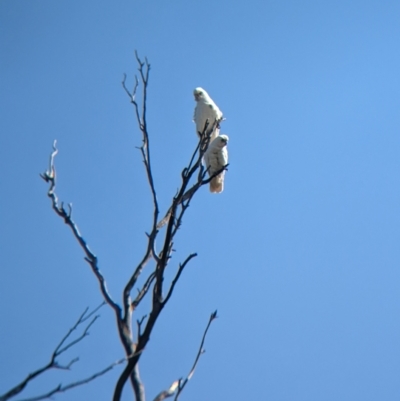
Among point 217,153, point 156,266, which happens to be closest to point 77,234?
point 156,266

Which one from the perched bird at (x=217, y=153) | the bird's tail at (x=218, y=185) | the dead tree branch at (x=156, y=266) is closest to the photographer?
the dead tree branch at (x=156, y=266)

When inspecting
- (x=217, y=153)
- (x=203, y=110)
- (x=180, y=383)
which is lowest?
(x=180, y=383)

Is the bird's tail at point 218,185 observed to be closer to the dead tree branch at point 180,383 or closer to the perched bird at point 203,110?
the perched bird at point 203,110

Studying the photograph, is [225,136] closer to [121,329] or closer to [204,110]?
[204,110]

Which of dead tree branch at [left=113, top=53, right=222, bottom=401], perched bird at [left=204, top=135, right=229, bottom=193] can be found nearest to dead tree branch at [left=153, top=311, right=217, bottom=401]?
dead tree branch at [left=113, top=53, right=222, bottom=401]

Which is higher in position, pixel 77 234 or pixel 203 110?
pixel 203 110

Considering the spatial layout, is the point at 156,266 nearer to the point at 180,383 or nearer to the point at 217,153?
the point at 180,383

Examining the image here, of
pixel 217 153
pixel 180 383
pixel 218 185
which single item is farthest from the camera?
pixel 218 185

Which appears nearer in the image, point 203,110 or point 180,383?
point 180,383

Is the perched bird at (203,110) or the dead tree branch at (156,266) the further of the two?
the perched bird at (203,110)

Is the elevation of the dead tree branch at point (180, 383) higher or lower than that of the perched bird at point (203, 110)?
lower

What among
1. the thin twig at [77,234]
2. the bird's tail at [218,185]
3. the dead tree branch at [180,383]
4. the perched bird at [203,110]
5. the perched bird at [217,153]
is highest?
the perched bird at [203,110]

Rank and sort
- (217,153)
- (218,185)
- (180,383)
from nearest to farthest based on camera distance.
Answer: (180,383), (217,153), (218,185)

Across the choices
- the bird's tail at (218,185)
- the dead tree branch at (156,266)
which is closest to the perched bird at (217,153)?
the bird's tail at (218,185)
